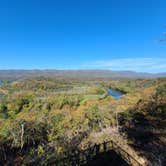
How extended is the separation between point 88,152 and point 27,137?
Result: 11.5 feet

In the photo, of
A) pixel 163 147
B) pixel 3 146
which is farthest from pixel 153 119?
pixel 3 146

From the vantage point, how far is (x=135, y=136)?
8.53 meters

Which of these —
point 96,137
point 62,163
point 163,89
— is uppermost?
point 163,89

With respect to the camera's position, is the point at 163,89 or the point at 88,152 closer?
the point at 88,152

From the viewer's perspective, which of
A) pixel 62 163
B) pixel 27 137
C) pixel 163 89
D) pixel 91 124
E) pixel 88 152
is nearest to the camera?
pixel 62 163

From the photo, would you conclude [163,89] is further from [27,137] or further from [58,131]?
[27,137]

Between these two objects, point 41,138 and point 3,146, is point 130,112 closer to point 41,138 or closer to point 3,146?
point 41,138

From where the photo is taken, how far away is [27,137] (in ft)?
24.7

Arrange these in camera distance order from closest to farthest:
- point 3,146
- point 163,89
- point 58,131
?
point 3,146 < point 58,131 < point 163,89

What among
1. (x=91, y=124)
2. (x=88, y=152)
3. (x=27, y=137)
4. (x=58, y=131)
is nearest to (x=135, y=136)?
(x=91, y=124)

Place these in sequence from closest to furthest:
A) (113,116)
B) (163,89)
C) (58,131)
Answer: (58,131) → (113,116) → (163,89)

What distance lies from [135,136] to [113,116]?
3263 millimetres

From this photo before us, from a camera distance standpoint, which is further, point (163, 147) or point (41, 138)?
point (41, 138)

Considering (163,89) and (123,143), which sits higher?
(163,89)
